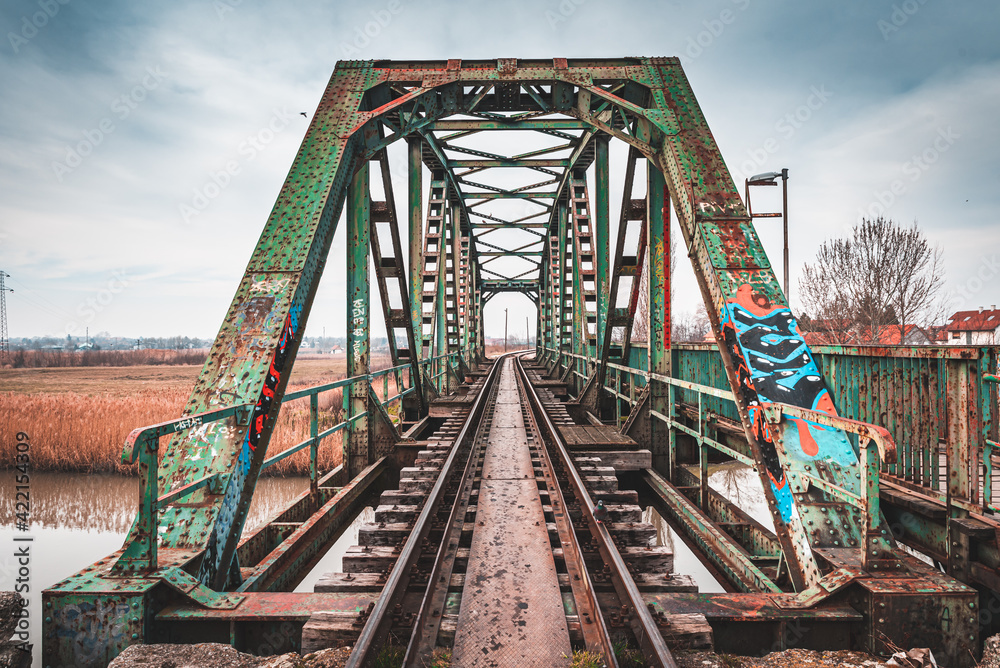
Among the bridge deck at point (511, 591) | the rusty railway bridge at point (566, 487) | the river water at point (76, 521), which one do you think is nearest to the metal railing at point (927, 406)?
the rusty railway bridge at point (566, 487)

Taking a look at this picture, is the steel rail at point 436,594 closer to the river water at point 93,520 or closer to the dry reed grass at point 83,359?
the river water at point 93,520

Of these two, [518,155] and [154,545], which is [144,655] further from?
[518,155]

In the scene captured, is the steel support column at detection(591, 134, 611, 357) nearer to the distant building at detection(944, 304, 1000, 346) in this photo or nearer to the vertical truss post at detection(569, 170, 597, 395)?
the vertical truss post at detection(569, 170, 597, 395)

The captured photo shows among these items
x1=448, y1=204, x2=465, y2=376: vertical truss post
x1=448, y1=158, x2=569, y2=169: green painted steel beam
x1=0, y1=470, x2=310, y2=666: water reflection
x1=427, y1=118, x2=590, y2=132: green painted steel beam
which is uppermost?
x1=448, y1=158, x2=569, y2=169: green painted steel beam

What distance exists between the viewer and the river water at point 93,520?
5.05 metres

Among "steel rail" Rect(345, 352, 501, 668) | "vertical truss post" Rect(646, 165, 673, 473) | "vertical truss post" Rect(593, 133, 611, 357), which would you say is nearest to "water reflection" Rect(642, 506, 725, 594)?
"vertical truss post" Rect(646, 165, 673, 473)

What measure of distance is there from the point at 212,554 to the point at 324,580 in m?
0.66

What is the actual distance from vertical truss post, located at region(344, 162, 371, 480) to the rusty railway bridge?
3cm

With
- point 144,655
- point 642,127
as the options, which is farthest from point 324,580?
point 642,127

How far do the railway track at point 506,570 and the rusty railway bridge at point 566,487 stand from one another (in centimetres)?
2

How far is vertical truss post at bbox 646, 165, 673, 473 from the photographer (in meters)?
6.63

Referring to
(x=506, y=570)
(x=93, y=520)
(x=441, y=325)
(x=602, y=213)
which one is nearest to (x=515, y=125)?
(x=602, y=213)

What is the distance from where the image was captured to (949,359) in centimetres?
361

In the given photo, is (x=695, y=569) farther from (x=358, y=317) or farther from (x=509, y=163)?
(x=509, y=163)
